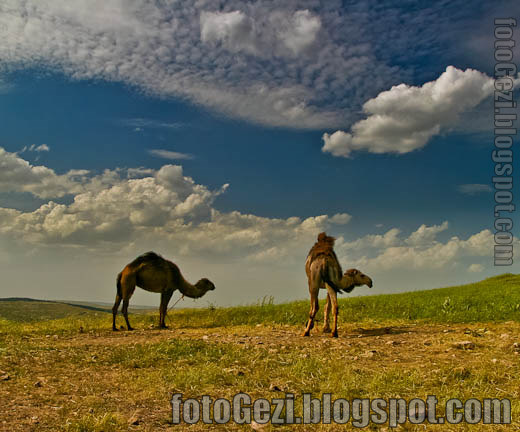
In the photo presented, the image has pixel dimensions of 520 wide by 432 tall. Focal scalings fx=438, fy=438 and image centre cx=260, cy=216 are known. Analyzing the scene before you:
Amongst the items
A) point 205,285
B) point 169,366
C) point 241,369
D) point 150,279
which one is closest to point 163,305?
point 150,279

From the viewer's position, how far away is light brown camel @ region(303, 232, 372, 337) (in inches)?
543

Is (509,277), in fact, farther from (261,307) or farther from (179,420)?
(179,420)

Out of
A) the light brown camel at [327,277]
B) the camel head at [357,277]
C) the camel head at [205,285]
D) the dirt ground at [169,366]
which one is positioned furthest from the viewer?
the camel head at [205,285]

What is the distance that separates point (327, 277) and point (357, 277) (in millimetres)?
1579

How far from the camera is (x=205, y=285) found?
20.0m

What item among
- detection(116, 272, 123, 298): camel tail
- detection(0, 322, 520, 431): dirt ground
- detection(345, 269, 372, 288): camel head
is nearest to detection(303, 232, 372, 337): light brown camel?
detection(345, 269, 372, 288): camel head

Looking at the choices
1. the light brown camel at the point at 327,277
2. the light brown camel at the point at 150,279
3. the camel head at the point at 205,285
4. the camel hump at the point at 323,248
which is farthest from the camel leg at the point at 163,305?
the camel hump at the point at 323,248

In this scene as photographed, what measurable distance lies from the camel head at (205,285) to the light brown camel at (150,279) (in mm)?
968

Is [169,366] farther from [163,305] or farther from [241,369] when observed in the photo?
[163,305]

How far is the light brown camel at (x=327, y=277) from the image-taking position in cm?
1380

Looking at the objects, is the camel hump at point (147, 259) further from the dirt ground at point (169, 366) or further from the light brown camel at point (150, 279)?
the dirt ground at point (169, 366)

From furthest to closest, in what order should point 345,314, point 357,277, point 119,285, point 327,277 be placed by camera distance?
point 345,314 → point 119,285 → point 357,277 → point 327,277

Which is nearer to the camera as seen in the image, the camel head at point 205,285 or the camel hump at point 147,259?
the camel hump at point 147,259

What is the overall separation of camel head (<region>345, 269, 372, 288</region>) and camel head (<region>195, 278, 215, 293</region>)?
7510 millimetres
